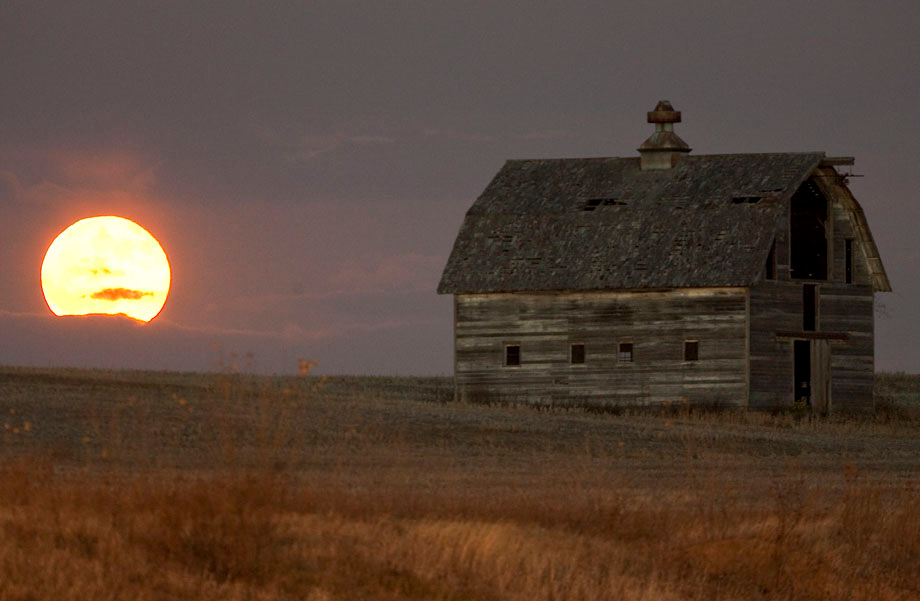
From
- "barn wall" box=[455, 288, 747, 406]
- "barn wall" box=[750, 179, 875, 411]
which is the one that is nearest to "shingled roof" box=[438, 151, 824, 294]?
"barn wall" box=[455, 288, 747, 406]

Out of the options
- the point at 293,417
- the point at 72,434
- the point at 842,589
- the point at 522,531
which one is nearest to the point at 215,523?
the point at 522,531

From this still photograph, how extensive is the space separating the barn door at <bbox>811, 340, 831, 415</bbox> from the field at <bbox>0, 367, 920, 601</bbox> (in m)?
18.9

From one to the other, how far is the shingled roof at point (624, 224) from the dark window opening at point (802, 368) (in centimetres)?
390

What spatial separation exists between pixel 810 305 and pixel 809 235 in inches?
98.4

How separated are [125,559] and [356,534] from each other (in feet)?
7.06

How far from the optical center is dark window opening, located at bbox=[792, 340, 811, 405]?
47.2m

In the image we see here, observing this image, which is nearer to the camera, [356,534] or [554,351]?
[356,534]

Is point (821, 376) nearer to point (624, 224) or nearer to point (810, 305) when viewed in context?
point (810, 305)

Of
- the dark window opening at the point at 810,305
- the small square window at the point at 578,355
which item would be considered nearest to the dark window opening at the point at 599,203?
the small square window at the point at 578,355

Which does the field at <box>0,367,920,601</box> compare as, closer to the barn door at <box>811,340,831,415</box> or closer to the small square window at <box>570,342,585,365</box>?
A: the small square window at <box>570,342,585,365</box>

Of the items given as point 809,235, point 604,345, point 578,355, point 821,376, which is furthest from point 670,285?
point 809,235

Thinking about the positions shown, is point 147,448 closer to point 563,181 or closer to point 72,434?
point 72,434

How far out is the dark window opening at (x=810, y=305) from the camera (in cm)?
4747

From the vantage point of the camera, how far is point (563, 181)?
50.0 meters
